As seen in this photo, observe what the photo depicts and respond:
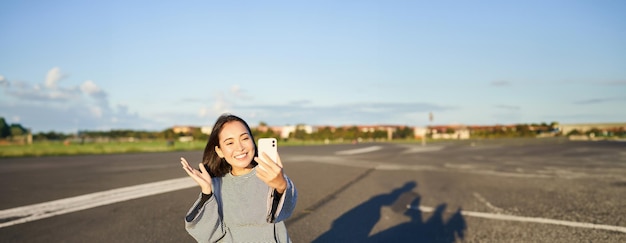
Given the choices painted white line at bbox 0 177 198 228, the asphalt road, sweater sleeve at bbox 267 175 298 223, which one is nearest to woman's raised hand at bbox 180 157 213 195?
sweater sleeve at bbox 267 175 298 223

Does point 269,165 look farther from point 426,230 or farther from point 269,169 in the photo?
point 426,230

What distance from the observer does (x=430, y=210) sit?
8422 mm

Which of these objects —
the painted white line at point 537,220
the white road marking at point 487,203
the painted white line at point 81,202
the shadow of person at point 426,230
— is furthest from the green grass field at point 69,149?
the painted white line at point 537,220

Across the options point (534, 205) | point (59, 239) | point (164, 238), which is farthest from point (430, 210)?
point (59, 239)

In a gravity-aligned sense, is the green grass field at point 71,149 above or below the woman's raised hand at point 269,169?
below

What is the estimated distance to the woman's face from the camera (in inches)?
102

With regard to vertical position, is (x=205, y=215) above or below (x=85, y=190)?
above

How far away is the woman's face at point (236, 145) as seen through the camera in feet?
8.53

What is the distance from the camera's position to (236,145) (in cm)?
263

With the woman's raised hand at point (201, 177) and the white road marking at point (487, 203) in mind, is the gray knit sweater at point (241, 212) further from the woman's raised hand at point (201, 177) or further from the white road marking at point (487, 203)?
the white road marking at point (487, 203)

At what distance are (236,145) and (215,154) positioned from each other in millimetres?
227

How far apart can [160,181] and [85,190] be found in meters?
2.11

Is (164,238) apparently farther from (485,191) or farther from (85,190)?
(485,191)

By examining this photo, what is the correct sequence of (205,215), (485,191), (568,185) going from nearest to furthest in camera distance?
1. (205,215)
2. (485,191)
3. (568,185)
